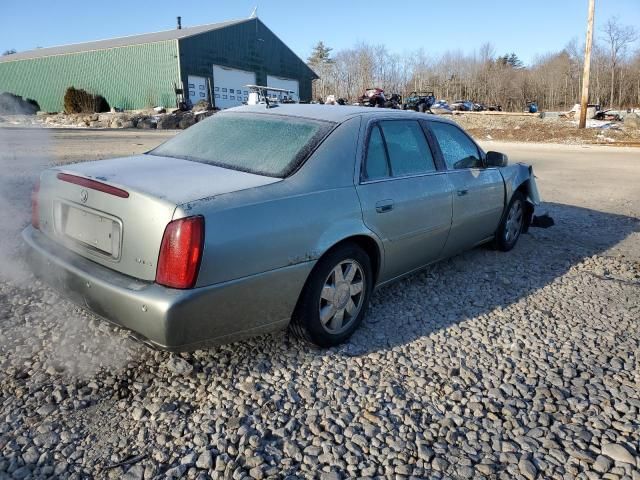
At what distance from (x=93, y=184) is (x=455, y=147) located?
298cm

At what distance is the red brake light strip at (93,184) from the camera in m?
2.47

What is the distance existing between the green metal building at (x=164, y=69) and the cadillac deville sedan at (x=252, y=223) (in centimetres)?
3168

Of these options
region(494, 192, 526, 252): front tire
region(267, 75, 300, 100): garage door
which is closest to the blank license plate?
region(494, 192, 526, 252): front tire

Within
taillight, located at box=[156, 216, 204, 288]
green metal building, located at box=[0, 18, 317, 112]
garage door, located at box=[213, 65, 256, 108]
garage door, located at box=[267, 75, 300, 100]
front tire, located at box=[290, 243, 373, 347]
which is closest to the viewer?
taillight, located at box=[156, 216, 204, 288]

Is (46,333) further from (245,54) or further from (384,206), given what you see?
(245,54)

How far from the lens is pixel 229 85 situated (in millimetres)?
36312

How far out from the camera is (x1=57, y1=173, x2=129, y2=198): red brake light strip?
2468 mm

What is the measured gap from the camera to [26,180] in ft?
24.1

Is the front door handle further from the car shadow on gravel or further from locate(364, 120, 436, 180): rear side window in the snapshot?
the car shadow on gravel

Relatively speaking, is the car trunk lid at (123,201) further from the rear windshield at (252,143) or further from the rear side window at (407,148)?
the rear side window at (407,148)

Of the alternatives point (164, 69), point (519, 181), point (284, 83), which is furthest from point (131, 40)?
point (519, 181)

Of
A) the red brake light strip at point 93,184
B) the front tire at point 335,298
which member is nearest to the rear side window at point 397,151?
the front tire at point 335,298

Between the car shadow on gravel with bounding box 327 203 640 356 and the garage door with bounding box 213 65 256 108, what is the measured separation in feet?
104

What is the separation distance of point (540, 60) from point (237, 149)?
8099 cm
